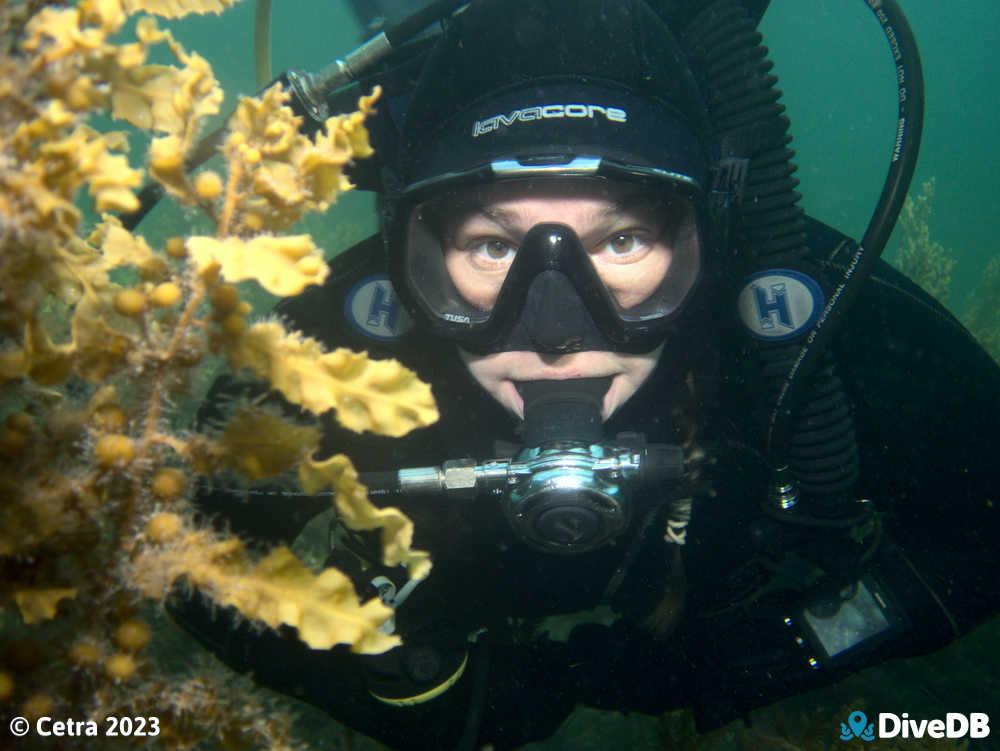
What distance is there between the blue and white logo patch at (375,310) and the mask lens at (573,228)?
0.46 metres

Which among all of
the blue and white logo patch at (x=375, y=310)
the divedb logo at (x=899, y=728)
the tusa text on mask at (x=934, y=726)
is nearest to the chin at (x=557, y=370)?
the blue and white logo patch at (x=375, y=310)

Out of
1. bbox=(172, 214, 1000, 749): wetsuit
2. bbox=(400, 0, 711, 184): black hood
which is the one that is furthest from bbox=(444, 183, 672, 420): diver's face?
bbox=(172, 214, 1000, 749): wetsuit

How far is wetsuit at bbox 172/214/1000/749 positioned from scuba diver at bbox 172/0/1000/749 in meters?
0.02

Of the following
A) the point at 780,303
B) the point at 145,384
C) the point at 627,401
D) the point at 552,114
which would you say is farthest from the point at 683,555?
the point at 145,384

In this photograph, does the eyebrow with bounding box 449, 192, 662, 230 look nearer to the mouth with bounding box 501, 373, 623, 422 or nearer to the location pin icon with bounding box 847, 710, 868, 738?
the mouth with bounding box 501, 373, 623, 422

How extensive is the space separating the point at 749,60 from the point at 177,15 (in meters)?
2.70

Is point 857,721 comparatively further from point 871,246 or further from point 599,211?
point 599,211

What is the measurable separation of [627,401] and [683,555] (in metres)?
1.38

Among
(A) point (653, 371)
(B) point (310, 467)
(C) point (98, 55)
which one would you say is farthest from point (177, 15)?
(A) point (653, 371)

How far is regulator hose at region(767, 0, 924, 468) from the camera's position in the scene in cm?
259

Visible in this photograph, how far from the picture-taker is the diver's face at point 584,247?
2.51 m

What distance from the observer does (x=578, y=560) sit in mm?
3484

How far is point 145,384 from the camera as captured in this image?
41.3 inches

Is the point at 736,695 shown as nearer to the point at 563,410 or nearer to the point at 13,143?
the point at 563,410
